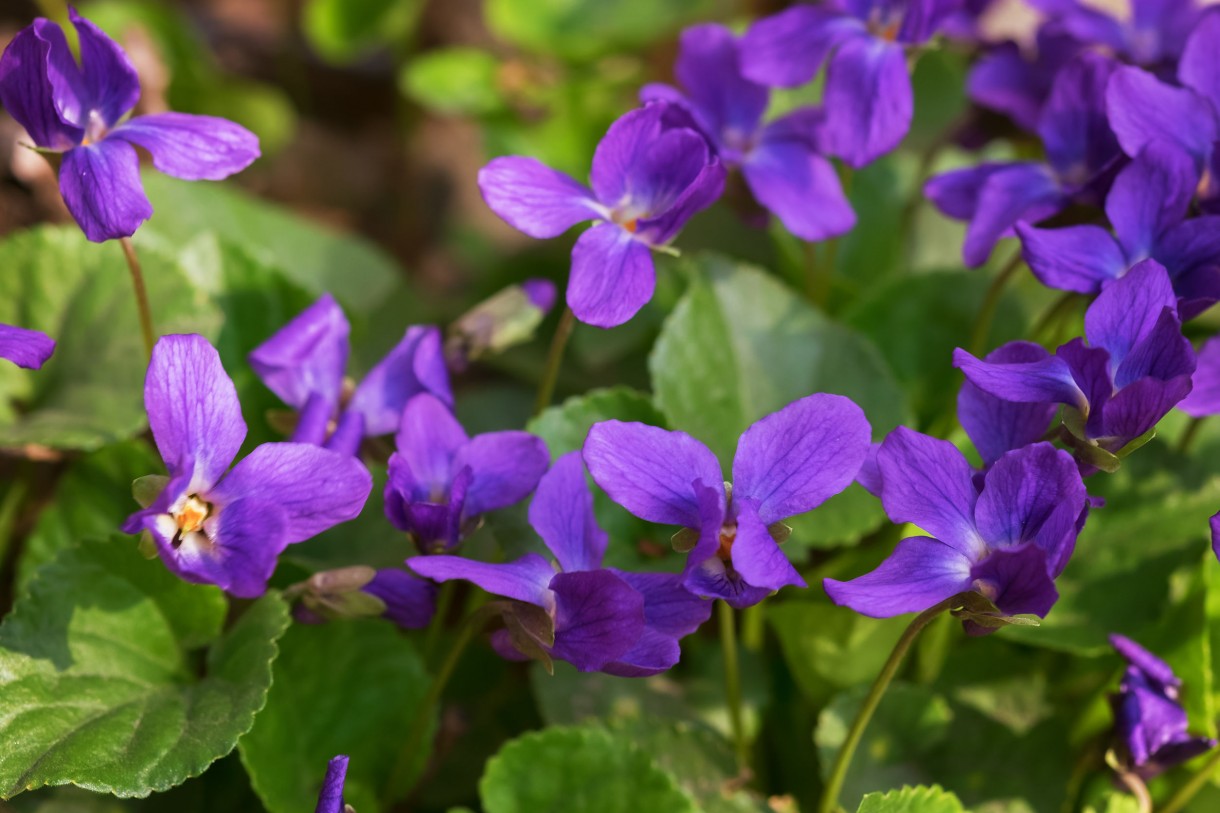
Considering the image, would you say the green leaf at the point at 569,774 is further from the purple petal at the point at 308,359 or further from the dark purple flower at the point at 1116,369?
the dark purple flower at the point at 1116,369

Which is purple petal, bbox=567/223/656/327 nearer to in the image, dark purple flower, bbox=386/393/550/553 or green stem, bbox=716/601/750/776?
dark purple flower, bbox=386/393/550/553

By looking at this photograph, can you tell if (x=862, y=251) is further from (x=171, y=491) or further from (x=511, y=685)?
(x=171, y=491)

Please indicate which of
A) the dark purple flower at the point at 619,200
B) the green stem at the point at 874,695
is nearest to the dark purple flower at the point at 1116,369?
the green stem at the point at 874,695

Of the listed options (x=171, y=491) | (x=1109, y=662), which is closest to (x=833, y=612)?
(x=1109, y=662)

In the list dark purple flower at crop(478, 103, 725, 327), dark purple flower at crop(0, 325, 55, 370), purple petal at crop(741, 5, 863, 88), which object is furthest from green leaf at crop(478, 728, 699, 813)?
purple petal at crop(741, 5, 863, 88)

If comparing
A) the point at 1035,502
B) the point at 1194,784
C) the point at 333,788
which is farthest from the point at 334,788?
the point at 1194,784
